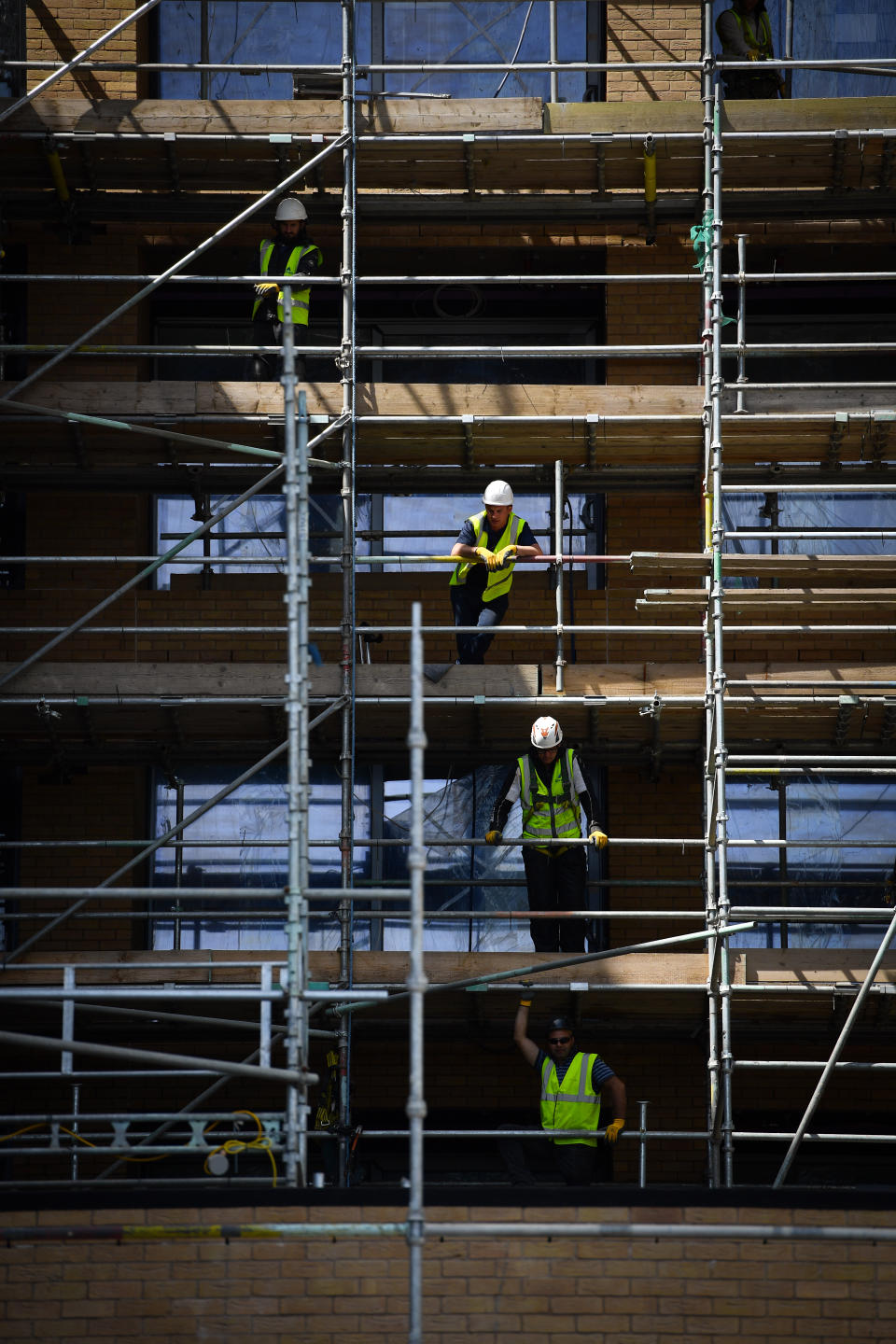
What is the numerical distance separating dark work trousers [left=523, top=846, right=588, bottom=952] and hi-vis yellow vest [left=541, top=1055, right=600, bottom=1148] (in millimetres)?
945

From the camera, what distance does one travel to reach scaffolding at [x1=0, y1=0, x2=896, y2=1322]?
39.2 ft

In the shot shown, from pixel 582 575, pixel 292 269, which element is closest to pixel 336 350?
pixel 292 269

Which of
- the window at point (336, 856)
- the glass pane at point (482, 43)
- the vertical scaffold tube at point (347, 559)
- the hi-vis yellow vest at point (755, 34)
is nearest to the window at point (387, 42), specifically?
the glass pane at point (482, 43)

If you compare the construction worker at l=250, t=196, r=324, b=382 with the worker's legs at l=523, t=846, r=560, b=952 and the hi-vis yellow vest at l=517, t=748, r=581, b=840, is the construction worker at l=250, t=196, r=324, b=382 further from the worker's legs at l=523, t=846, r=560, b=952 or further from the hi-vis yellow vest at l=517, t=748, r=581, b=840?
the worker's legs at l=523, t=846, r=560, b=952

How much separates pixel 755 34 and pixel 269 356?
4862 millimetres

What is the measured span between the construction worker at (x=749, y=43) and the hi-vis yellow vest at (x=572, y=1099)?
808 centimetres

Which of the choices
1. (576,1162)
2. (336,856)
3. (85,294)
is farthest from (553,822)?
(85,294)

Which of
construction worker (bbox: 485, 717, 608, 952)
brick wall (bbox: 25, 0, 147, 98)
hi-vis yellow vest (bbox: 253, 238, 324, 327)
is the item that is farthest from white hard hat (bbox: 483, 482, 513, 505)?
brick wall (bbox: 25, 0, 147, 98)

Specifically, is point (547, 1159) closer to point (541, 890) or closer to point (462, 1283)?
point (541, 890)

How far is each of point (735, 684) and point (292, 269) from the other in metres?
4.50

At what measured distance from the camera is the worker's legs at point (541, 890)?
12.3m

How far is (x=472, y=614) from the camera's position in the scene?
42.7ft

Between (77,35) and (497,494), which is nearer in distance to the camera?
(497,494)

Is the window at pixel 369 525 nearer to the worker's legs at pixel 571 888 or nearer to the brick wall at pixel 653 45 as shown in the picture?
the worker's legs at pixel 571 888
